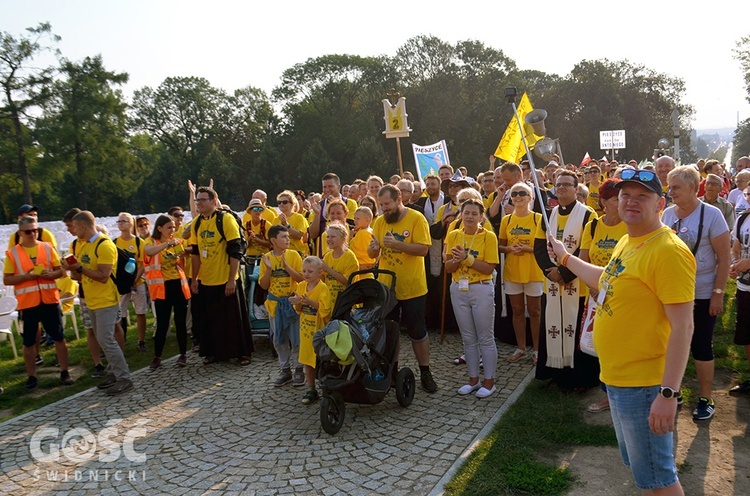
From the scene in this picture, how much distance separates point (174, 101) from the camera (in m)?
58.4

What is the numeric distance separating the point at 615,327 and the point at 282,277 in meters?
4.44

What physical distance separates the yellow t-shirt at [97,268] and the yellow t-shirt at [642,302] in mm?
5699

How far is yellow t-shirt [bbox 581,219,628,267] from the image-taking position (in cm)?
462

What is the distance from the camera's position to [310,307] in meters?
5.68

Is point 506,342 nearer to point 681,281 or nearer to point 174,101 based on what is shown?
point 681,281

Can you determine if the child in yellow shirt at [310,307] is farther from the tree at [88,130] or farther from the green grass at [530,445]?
the tree at [88,130]

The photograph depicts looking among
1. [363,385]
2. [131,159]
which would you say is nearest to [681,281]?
[363,385]

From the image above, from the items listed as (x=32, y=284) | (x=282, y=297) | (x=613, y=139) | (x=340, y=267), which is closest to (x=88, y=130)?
(x=613, y=139)

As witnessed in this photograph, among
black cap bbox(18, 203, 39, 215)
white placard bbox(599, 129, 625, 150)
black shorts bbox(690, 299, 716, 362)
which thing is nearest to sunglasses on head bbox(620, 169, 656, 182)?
black shorts bbox(690, 299, 716, 362)

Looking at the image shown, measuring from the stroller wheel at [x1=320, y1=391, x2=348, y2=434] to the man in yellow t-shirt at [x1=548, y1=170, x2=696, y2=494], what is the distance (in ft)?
8.73

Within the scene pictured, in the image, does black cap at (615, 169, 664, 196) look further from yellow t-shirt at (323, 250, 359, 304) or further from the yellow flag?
the yellow flag

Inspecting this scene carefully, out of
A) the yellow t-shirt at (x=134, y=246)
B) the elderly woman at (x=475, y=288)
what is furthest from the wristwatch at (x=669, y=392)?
the yellow t-shirt at (x=134, y=246)

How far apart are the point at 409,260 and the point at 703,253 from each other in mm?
2673

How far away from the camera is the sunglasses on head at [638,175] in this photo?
2590 mm
